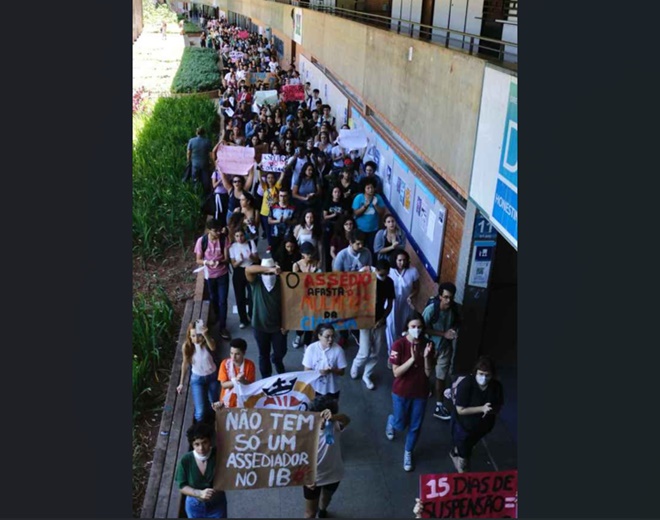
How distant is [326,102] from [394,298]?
1431cm

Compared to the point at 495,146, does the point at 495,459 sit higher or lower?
lower

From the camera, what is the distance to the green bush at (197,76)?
28719 mm

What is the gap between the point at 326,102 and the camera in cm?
2058

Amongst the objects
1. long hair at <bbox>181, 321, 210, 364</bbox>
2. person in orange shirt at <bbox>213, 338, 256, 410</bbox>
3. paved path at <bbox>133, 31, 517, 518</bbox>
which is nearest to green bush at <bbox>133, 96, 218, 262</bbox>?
paved path at <bbox>133, 31, 517, 518</bbox>

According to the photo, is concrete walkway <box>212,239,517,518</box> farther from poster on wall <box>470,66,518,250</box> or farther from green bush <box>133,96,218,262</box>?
green bush <box>133,96,218,262</box>

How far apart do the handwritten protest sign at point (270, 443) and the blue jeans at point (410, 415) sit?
51.2 inches

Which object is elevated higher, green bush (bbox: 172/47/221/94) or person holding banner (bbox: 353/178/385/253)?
green bush (bbox: 172/47/221/94)

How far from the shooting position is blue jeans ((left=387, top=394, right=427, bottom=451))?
6.17 metres

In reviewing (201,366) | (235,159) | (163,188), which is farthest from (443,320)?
(163,188)

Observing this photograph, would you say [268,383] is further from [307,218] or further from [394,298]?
[307,218]

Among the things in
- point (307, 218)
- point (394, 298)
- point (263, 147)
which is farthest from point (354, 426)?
point (263, 147)

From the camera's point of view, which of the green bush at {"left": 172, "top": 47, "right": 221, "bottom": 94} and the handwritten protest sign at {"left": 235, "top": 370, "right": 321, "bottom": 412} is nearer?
the handwritten protest sign at {"left": 235, "top": 370, "right": 321, "bottom": 412}

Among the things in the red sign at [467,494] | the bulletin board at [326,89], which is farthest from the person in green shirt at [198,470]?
the bulletin board at [326,89]

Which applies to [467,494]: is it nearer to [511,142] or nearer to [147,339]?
[511,142]
